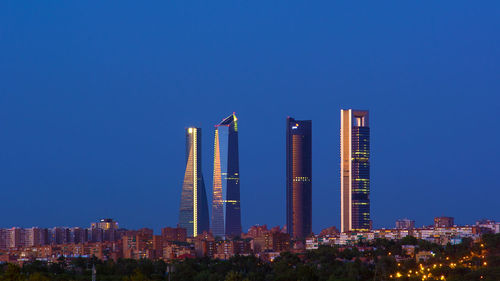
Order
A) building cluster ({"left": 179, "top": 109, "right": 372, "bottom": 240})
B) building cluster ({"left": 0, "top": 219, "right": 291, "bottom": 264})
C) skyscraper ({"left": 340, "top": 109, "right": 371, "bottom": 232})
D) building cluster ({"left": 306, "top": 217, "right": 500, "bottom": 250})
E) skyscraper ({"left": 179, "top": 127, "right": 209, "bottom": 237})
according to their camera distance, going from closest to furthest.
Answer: building cluster ({"left": 0, "top": 219, "right": 291, "bottom": 264}) → building cluster ({"left": 306, "top": 217, "right": 500, "bottom": 250}) → skyscraper ({"left": 340, "top": 109, "right": 371, "bottom": 232}) → building cluster ({"left": 179, "top": 109, "right": 372, "bottom": 240}) → skyscraper ({"left": 179, "top": 127, "right": 209, "bottom": 237})

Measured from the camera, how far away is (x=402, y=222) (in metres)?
149

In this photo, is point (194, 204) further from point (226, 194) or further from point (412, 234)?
point (412, 234)

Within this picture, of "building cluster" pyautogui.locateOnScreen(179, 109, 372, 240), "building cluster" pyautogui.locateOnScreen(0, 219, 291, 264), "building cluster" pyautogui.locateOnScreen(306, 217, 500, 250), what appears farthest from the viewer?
"building cluster" pyautogui.locateOnScreen(179, 109, 372, 240)

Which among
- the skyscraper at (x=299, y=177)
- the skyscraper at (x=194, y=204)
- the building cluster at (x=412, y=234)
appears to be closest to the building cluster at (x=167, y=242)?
the building cluster at (x=412, y=234)

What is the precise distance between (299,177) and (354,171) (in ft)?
43.4

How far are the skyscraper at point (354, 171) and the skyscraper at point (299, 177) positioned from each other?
8.32m

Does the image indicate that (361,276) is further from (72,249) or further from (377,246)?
(72,249)

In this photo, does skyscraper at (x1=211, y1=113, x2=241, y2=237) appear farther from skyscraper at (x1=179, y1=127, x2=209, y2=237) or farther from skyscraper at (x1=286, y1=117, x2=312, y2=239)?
skyscraper at (x1=286, y1=117, x2=312, y2=239)

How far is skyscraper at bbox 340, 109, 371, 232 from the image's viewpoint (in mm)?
133875

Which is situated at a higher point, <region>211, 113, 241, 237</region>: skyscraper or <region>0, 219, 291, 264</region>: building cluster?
<region>211, 113, 241, 237</region>: skyscraper

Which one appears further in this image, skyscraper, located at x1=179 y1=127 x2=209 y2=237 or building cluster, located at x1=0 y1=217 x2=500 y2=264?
skyscraper, located at x1=179 y1=127 x2=209 y2=237

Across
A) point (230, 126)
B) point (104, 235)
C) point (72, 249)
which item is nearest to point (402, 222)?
point (230, 126)

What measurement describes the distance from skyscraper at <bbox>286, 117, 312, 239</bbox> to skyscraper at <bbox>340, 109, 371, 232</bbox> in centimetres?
832

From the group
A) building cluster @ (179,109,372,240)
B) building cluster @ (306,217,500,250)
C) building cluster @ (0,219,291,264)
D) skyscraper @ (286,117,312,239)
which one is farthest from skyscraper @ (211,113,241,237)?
building cluster @ (306,217,500,250)
